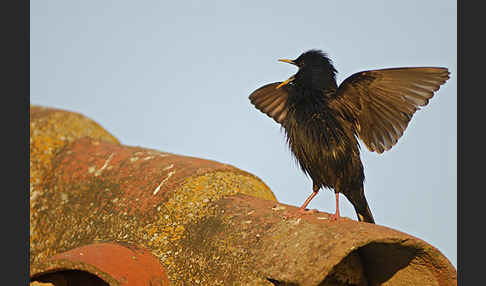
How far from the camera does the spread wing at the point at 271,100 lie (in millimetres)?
5316

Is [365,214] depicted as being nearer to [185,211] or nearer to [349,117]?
[349,117]

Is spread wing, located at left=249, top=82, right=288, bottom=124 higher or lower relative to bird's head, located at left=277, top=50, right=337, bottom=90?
lower

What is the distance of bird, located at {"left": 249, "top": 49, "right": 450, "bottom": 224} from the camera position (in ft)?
13.8

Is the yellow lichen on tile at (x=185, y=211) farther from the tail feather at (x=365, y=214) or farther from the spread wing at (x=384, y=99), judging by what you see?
the spread wing at (x=384, y=99)

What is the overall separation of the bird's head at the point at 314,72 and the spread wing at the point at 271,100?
60 cm

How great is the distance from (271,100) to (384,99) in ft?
4.81

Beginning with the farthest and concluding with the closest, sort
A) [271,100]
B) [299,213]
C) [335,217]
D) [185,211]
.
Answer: [271,100], [185,211], [299,213], [335,217]

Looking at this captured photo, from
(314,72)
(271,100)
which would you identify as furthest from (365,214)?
(271,100)

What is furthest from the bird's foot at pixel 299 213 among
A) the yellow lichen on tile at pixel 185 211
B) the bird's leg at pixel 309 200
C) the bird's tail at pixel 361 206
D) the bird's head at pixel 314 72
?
the bird's head at pixel 314 72

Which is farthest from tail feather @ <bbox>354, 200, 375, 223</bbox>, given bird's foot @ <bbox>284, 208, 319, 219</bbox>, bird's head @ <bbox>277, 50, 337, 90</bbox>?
bird's head @ <bbox>277, 50, 337, 90</bbox>

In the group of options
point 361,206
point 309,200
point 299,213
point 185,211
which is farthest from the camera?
point 361,206

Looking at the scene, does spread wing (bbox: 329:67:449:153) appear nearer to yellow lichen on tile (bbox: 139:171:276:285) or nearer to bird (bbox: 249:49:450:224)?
bird (bbox: 249:49:450:224)

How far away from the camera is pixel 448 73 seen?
401 cm

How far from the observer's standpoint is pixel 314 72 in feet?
14.9
